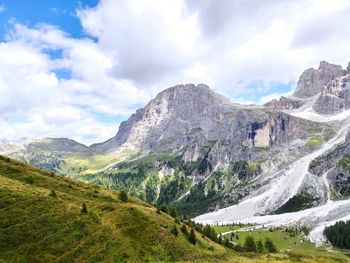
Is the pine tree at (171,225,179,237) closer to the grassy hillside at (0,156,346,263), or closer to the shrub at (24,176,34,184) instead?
the grassy hillside at (0,156,346,263)

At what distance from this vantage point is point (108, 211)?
92.8 metres

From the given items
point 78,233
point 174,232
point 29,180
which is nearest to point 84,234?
point 78,233

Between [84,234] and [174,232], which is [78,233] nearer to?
[84,234]

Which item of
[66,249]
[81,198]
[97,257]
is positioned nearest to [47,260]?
[66,249]

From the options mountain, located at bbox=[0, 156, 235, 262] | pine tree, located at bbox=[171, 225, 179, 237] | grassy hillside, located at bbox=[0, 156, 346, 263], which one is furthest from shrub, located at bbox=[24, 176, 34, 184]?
pine tree, located at bbox=[171, 225, 179, 237]

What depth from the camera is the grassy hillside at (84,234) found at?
72062 mm

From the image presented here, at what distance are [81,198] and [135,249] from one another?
3301cm

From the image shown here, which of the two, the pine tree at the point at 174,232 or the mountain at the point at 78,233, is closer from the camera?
the mountain at the point at 78,233

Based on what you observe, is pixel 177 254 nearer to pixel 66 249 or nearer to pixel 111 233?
pixel 111 233

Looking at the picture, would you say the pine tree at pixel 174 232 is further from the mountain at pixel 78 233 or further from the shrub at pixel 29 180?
the shrub at pixel 29 180

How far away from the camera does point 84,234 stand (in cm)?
7925

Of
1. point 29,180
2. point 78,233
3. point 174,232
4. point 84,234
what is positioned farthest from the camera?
point 29,180

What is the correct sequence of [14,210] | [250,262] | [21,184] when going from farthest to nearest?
[21,184], [14,210], [250,262]

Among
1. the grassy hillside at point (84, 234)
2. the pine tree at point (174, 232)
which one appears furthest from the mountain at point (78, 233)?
the pine tree at point (174, 232)
